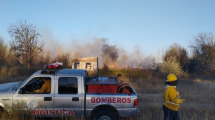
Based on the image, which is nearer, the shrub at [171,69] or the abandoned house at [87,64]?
the abandoned house at [87,64]

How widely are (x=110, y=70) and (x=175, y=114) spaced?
18.3 metres

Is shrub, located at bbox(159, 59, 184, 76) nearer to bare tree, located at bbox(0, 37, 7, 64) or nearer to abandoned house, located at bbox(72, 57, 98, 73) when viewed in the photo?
abandoned house, located at bbox(72, 57, 98, 73)

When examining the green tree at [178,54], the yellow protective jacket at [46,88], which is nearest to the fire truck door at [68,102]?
the yellow protective jacket at [46,88]

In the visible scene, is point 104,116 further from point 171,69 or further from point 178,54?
point 178,54

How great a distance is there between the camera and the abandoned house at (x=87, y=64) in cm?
2041

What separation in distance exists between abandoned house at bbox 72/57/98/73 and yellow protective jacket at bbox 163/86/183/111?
16.2m

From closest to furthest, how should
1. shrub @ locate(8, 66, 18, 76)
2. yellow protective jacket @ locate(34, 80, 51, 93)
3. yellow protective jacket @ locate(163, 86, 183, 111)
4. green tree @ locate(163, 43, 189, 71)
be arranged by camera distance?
1. yellow protective jacket @ locate(163, 86, 183, 111)
2. yellow protective jacket @ locate(34, 80, 51, 93)
3. shrub @ locate(8, 66, 18, 76)
4. green tree @ locate(163, 43, 189, 71)

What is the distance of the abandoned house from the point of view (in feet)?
67.0

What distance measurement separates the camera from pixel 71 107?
4402 millimetres

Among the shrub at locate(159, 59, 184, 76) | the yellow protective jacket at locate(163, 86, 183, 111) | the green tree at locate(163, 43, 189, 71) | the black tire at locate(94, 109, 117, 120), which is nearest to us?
the yellow protective jacket at locate(163, 86, 183, 111)

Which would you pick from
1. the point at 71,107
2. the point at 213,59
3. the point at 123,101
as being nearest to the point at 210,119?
the point at 123,101

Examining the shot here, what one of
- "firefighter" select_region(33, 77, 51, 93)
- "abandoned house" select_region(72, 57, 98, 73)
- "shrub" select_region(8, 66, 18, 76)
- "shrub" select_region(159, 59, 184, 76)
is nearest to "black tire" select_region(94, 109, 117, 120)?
"firefighter" select_region(33, 77, 51, 93)

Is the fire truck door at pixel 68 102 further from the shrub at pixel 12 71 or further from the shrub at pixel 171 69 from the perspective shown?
the shrub at pixel 171 69

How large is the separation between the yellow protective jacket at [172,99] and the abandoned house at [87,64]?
53.3ft
